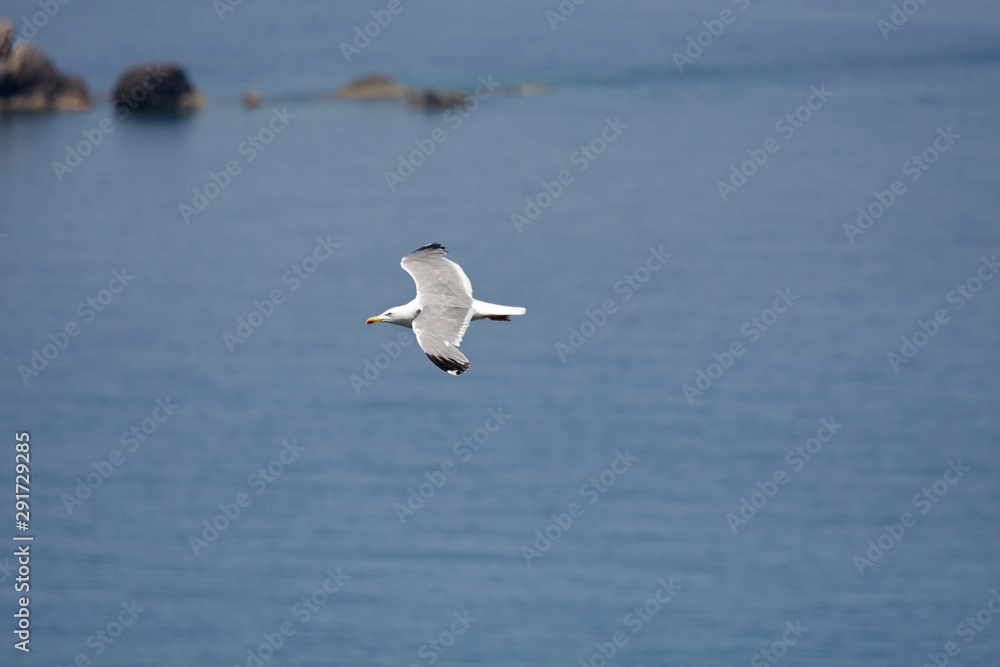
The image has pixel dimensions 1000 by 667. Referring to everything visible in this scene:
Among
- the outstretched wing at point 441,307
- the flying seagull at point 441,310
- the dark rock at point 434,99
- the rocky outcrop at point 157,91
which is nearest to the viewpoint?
the outstretched wing at point 441,307

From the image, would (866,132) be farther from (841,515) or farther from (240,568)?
(240,568)

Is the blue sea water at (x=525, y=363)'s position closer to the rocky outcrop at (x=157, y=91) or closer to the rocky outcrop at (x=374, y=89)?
the rocky outcrop at (x=374, y=89)

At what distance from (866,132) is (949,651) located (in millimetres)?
85507

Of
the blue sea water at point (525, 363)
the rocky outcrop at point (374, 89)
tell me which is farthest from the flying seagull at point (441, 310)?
the rocky outcrop at point (374, 89)

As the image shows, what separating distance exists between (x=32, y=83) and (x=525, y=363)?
183 ft

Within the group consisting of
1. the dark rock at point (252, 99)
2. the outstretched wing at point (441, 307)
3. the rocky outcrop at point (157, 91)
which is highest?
the dark rock at point (252, 99)

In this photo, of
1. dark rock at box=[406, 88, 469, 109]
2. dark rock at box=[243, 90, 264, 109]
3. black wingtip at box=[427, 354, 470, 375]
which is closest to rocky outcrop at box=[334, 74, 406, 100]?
dark rock at box=[406, 88, 469, 109]

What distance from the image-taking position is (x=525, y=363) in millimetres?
104438

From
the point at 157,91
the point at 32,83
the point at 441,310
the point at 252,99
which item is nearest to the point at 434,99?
the point at 252,99

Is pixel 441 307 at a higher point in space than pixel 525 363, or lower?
lower

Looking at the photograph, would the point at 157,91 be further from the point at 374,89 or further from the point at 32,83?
the point at 374,89

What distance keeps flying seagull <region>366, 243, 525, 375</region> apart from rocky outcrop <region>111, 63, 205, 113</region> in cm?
10678

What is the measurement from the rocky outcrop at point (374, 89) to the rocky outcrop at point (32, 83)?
2423cm

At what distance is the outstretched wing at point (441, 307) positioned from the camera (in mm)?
27578
